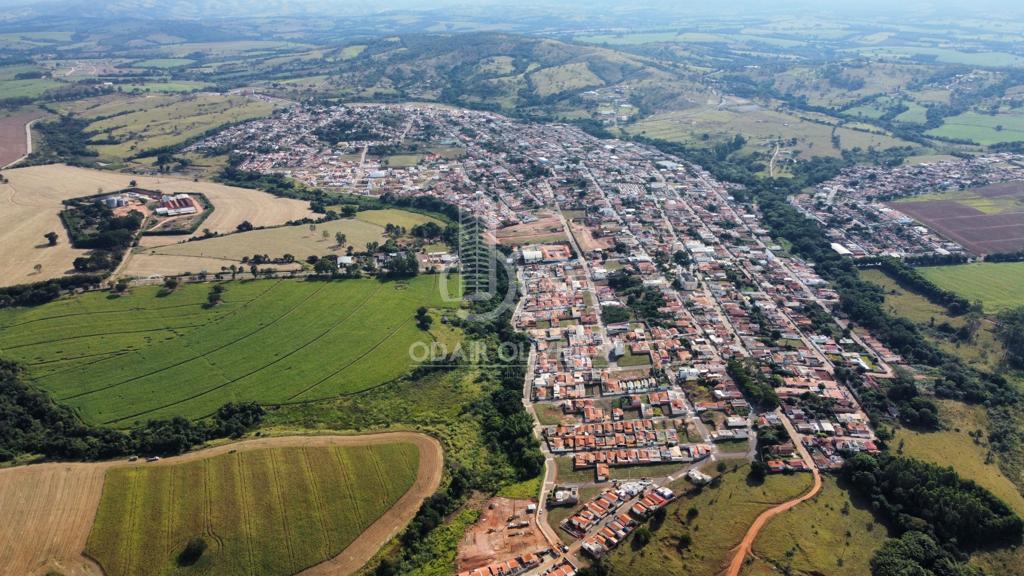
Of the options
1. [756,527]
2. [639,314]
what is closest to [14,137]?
[639,314]

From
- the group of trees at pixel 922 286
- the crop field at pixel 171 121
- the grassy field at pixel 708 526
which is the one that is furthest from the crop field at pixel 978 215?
the crop field at pixel 171 121

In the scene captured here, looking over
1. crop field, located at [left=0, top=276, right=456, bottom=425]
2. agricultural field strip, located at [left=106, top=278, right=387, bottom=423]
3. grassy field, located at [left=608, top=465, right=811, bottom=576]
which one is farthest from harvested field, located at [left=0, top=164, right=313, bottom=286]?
grassy field, located at [left=608, top=465, right=811, bottom=576]

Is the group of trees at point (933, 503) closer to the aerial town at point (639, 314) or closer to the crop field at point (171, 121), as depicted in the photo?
the aerial town at point (639, 314)

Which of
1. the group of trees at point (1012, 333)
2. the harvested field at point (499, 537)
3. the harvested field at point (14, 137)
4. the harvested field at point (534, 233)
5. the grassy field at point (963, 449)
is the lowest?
the harvested field at point (499, 537)

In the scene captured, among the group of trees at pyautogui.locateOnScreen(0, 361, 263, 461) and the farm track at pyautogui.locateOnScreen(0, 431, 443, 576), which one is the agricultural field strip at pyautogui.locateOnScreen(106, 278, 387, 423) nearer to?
the group of trees at pyautogui.locateOnScreen(0, 361, 263, 461)

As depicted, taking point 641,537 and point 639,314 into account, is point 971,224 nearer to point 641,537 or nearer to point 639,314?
point 639,314
